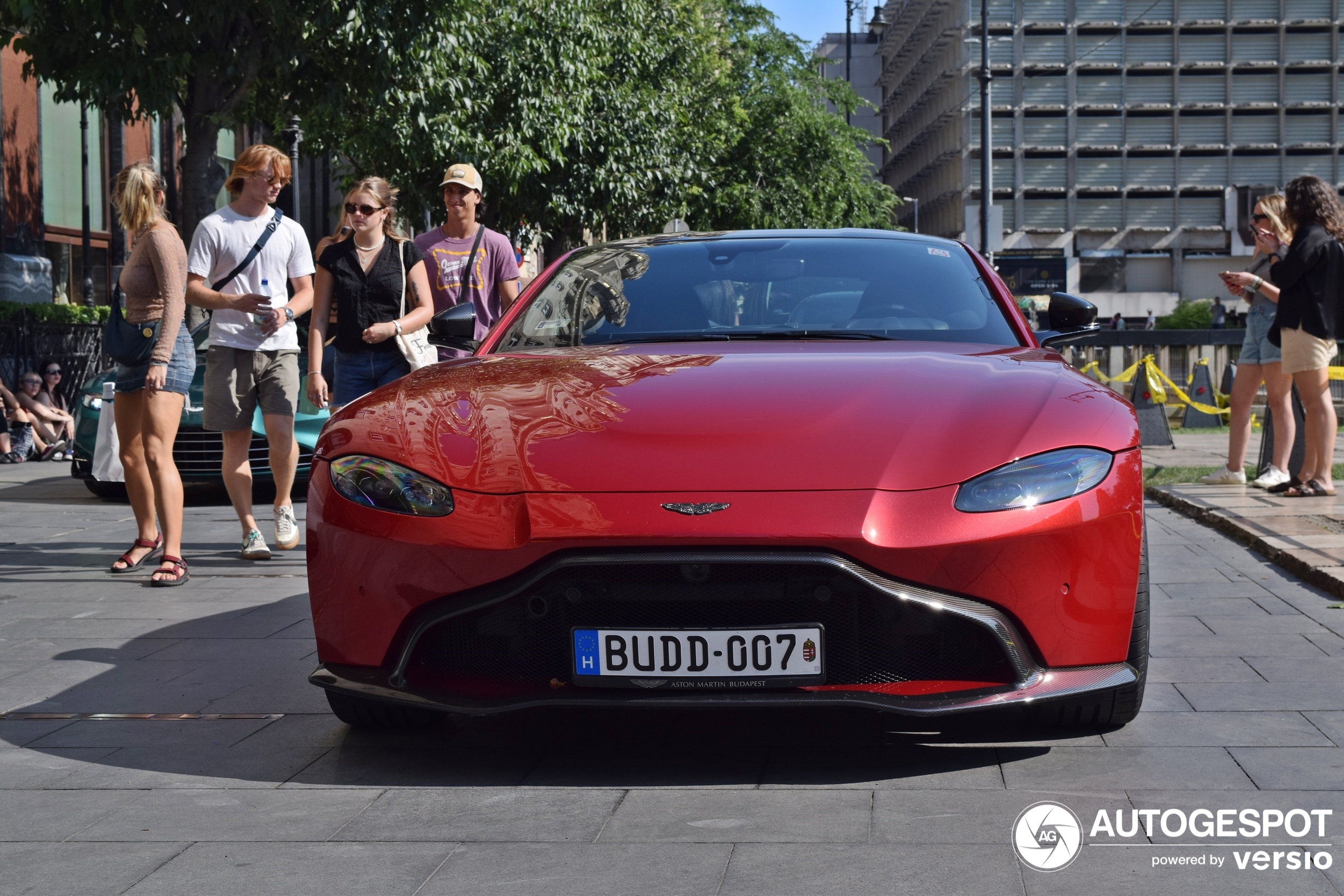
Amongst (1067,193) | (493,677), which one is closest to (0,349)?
(493,677)

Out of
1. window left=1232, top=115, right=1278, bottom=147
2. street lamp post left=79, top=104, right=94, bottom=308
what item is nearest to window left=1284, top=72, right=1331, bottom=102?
window left=1232, top=115, right=1278, bottom=147

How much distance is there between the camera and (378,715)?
13.3 feet

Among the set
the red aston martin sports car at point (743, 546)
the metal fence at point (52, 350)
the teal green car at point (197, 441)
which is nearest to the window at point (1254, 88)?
the metal fence at point (52, 350)

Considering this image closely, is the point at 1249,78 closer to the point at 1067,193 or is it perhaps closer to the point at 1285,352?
the point at 1067,193

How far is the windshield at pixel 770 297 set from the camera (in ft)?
15.3

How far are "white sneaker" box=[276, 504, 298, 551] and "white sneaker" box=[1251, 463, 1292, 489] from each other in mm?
5679

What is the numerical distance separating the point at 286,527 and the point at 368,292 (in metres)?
1.33

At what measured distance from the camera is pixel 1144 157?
95312 mm

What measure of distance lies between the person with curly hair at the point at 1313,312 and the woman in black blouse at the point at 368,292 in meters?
4.97

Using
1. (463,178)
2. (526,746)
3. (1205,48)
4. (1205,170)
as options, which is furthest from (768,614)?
(1205,48)

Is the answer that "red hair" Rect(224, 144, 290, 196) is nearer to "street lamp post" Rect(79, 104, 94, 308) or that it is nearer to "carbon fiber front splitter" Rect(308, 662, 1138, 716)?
"carbon fiber front splitter" Rect(308, 662, 1138, 716)

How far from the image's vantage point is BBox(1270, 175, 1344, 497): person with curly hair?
8.92m

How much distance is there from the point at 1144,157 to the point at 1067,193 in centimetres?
532

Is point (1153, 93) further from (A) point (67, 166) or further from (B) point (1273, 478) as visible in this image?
(B) point (1273, 478)
